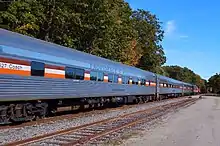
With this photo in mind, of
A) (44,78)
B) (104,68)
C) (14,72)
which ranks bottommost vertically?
(44,78)

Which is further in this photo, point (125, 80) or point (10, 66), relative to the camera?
point (125, 80)

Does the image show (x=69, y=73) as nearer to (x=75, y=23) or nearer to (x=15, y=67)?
(x=15, y=67)

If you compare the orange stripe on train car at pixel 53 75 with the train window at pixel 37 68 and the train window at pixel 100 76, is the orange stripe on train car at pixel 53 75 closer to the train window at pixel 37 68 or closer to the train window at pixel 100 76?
the train window at pixel 37 68

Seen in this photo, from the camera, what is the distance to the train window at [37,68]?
15359 millimetres

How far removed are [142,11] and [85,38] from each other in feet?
136

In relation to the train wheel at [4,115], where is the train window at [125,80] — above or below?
above

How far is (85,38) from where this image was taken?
1614 inches

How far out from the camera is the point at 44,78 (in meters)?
16.3

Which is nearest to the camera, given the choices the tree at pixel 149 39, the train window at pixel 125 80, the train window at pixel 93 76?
the train window at pixel 93 76

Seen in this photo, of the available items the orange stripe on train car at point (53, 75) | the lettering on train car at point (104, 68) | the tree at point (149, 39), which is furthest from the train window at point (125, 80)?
the tree at point (149, 39)

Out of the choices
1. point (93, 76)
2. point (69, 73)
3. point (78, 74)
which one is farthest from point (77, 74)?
point (93, 76)

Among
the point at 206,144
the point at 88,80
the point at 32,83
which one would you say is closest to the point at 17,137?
the point at 32,83

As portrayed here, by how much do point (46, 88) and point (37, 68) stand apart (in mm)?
1252

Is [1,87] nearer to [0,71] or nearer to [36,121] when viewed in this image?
[0,71]
